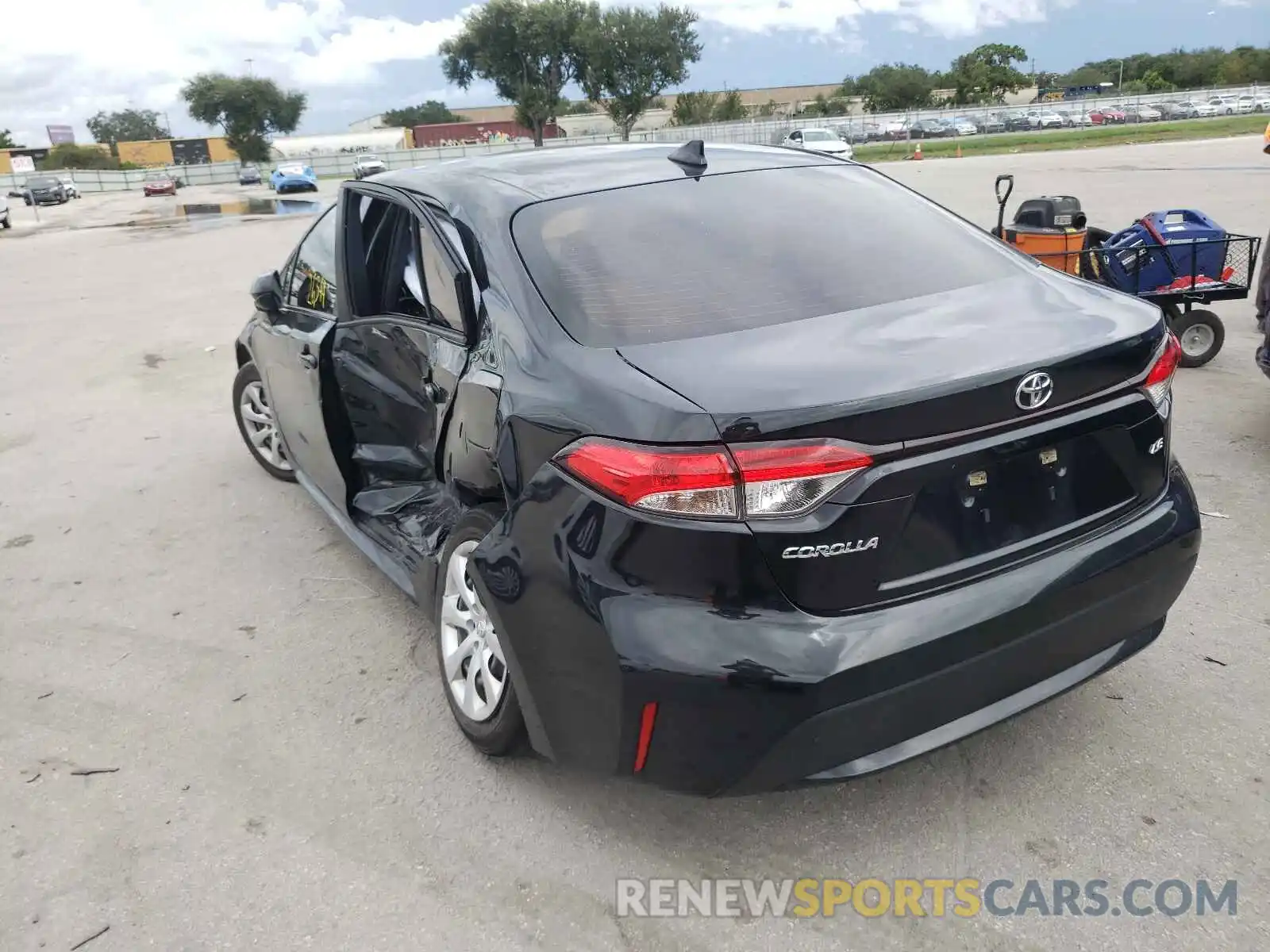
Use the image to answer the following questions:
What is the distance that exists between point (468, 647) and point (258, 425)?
320 centimetres

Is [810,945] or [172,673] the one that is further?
[172,673]

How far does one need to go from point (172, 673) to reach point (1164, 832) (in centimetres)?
319

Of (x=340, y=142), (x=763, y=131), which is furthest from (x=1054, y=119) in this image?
(x=340, y=142)

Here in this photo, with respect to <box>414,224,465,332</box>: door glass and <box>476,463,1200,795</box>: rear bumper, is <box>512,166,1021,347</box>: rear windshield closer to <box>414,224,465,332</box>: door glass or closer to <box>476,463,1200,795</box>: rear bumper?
<box>414,224,465,332</box>: door glass

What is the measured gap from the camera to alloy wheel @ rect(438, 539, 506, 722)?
9.38 ft

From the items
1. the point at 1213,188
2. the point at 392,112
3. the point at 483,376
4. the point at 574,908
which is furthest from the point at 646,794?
the point at 392,112

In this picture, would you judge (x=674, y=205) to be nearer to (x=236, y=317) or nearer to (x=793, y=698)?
(x=793, y=698)

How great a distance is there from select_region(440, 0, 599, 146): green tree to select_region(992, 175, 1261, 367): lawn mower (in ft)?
206

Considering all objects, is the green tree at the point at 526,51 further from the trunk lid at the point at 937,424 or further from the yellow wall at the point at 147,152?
the trunk lid at the point at 937,424

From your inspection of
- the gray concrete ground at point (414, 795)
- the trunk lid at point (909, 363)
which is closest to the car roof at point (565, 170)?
the trunk lid at point (909, 363)

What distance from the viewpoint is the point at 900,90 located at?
88250 millimetres

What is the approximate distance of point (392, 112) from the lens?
123625mm

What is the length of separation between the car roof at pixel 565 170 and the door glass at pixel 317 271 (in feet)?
2.03

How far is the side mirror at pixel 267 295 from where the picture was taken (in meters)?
4.62
